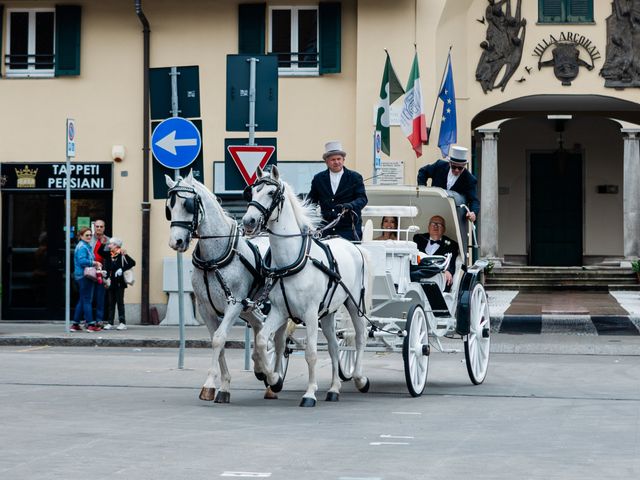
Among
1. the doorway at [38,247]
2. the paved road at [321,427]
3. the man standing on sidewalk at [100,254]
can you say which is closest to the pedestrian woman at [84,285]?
the man standing on sidewalk at [100,254]

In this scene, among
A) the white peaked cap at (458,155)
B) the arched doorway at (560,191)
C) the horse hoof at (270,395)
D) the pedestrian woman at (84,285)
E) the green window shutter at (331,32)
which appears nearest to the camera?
the horse hoof at (270,395)

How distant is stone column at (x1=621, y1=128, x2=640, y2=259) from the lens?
31.0 metres

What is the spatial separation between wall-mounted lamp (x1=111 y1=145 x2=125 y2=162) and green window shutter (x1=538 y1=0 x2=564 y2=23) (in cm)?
904

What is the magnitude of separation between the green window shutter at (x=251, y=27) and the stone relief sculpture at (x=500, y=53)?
5.06m

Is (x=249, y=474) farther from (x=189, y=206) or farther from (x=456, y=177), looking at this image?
(x=456, y=177)

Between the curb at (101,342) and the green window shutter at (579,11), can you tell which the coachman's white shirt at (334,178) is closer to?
the curb at (101,342)

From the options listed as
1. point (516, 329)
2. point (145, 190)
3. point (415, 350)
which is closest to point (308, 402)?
point (415, 350)

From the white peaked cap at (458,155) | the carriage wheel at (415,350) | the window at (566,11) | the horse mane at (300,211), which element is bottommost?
the carriage wheel at (415,350)

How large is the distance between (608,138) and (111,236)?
14.2m

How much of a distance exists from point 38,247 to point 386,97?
7071 millimetres

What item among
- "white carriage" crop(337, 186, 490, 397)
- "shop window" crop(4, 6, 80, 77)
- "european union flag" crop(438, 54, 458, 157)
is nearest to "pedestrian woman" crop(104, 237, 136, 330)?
"shop window" crop(4, 6, 80, 77)

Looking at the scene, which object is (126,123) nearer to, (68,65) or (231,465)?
(68,65)

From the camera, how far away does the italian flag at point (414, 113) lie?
2436 cm

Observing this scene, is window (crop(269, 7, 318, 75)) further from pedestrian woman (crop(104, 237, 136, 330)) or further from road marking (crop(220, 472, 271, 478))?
road marking (crop(220, 472, 271, 478))
